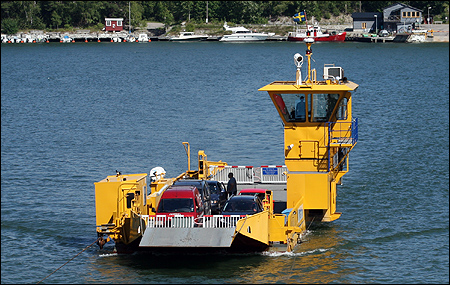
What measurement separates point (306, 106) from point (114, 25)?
169 m

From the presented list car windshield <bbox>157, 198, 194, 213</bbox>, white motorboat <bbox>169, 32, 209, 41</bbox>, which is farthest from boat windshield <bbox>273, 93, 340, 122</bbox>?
white motorboat <bbox>169, 32, 209, 41</bbox>

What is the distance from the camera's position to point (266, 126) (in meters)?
59.4

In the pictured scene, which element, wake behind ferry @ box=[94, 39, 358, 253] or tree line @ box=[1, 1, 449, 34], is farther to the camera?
tree line @ box=[1, 1, 449, 34]

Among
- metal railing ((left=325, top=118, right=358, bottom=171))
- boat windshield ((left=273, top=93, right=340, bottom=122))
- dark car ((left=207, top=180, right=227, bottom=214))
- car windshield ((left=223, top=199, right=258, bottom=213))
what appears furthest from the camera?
metal railing ((left=325, top=118, right=358, bottom=171))

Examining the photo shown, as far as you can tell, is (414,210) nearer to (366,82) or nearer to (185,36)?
(366,82)

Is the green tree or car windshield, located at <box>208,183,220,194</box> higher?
the green tree

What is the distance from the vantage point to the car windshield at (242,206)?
26016 millimetres

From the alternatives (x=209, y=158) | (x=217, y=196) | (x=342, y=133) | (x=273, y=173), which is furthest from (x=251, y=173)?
(x=209, y=158)

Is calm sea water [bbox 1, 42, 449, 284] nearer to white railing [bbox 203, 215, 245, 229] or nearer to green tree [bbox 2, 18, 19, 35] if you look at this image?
white railing [bbox 203, 215, 245, 229]

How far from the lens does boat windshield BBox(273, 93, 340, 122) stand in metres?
30.7

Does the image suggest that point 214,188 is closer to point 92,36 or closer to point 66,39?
point 66,39

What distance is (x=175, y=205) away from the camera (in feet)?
83.3

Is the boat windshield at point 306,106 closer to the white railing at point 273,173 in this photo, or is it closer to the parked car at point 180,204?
the white railing at point 273,173

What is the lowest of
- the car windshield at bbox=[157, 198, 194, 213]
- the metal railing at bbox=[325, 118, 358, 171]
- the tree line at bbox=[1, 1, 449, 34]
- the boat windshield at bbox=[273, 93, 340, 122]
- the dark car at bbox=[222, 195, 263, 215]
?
the dark car at bbox=[222, 195, 263, 215]
